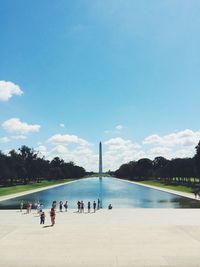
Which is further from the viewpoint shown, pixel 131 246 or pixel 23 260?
pixel 131 246

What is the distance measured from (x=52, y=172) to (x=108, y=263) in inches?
7094

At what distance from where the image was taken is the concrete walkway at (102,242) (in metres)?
17.9

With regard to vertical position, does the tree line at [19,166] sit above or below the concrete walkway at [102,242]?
above

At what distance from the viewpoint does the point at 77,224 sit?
99.3 ft

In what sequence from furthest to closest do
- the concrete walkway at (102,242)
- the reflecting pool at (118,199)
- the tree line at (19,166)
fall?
the tree line at (19,166) < the reflecting pool at (118,199) < the concrete walkway at (102,242)

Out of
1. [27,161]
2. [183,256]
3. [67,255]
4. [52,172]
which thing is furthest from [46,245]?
[52,172]

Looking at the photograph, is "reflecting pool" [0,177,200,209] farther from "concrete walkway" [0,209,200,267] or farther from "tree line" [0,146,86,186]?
"tree line" [0,146,86,186]

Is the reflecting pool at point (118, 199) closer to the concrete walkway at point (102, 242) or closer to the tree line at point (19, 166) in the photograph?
the concrete walkway at point (102, 242)

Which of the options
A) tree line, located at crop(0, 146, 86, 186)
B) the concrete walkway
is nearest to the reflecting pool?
the concrete walkway

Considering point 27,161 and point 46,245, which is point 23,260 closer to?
point 46,245

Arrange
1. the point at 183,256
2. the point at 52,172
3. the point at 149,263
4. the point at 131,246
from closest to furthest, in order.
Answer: the point at 149,263, the point at 183,256, the point at 131,246, the point at 52,172

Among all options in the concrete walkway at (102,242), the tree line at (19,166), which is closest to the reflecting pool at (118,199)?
the concrete walkway at (102,242)

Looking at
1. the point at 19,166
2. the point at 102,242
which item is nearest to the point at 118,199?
the point at 102,242

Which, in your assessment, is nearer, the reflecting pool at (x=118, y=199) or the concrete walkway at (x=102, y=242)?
the concrete walkway at (x=102, y=242)
